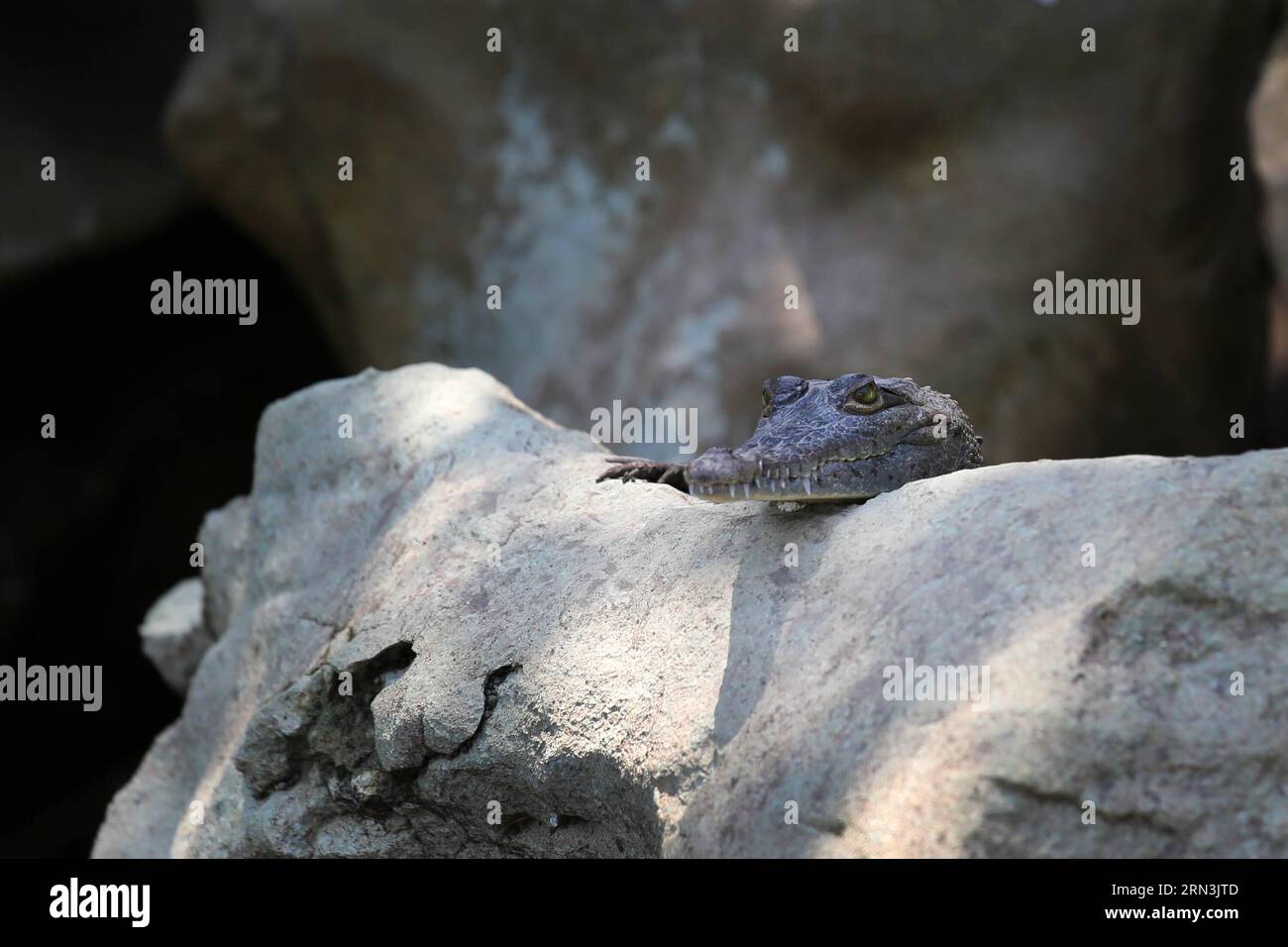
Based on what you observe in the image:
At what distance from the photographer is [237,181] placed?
29.1 ft

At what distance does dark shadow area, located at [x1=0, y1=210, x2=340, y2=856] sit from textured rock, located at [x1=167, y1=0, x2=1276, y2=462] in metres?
3.06

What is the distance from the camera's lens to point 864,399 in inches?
127

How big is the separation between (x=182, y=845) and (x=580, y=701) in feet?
5.30

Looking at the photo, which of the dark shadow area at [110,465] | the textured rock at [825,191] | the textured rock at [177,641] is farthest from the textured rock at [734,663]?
Answer: the dark shadow area at [110,465]

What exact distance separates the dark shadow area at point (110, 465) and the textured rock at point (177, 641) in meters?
4.80

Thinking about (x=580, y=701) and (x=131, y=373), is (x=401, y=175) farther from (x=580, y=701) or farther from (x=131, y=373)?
(x=580, y=701)

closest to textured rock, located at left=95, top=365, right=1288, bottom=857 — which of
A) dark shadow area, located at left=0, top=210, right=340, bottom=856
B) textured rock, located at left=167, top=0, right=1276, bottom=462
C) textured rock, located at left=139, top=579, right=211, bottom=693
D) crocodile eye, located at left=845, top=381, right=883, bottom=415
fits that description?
crocodile eye, located at left=845, top=381, right=883, bottom=415

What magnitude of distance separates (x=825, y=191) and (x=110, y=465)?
6419 millimetres

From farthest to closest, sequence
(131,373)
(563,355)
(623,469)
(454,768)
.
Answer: (131,373), (563,355), (623,469), (454,768)

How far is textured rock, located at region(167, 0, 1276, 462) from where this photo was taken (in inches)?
279

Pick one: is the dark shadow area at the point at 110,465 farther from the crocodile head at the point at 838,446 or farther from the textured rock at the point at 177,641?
the crocodile head at the point at 838,446

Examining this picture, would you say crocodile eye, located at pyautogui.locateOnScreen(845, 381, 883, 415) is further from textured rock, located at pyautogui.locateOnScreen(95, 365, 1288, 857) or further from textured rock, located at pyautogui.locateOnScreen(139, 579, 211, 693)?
textured rock, located at pyautogui.locateOnScreen(139, 579, 211, 693)
